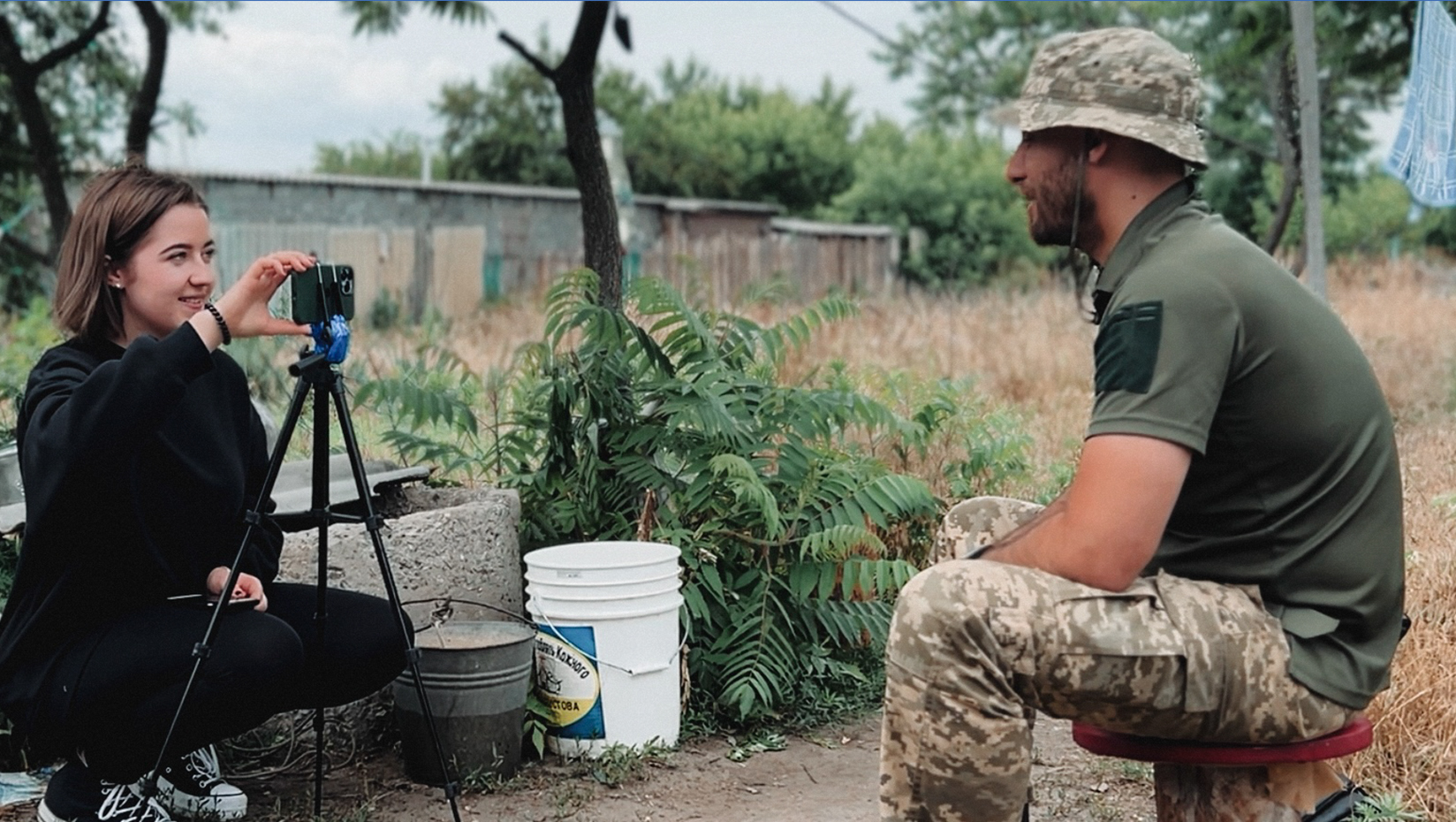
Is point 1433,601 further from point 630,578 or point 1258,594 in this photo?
point 630,578

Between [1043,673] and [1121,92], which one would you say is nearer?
[1043,673]

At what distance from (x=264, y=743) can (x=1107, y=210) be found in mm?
3109

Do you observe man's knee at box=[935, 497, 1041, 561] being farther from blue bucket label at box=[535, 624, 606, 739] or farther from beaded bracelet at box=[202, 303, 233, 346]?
beaded bracelet at box=[202, 303, 233, 346]

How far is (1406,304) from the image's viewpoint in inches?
606

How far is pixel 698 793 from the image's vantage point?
436cm

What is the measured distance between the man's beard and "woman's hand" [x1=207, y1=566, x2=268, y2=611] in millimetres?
2189

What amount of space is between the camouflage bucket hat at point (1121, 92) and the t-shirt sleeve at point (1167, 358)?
33 centimetres

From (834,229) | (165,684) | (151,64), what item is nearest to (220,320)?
(165,684)

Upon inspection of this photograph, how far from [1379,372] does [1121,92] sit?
30.2 ft

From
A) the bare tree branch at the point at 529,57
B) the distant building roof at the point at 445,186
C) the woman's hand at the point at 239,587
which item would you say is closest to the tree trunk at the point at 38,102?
the bare tree branch at the point at 529,57

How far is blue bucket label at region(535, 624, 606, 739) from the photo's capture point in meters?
4.46

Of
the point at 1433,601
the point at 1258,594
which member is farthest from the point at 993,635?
the point at 1433,601

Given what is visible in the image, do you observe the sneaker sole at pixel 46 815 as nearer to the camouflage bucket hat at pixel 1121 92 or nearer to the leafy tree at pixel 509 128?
the camouflage bucket hat at pixel 1121 92

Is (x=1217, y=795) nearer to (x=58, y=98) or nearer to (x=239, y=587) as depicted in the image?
(x=239, y=587)
